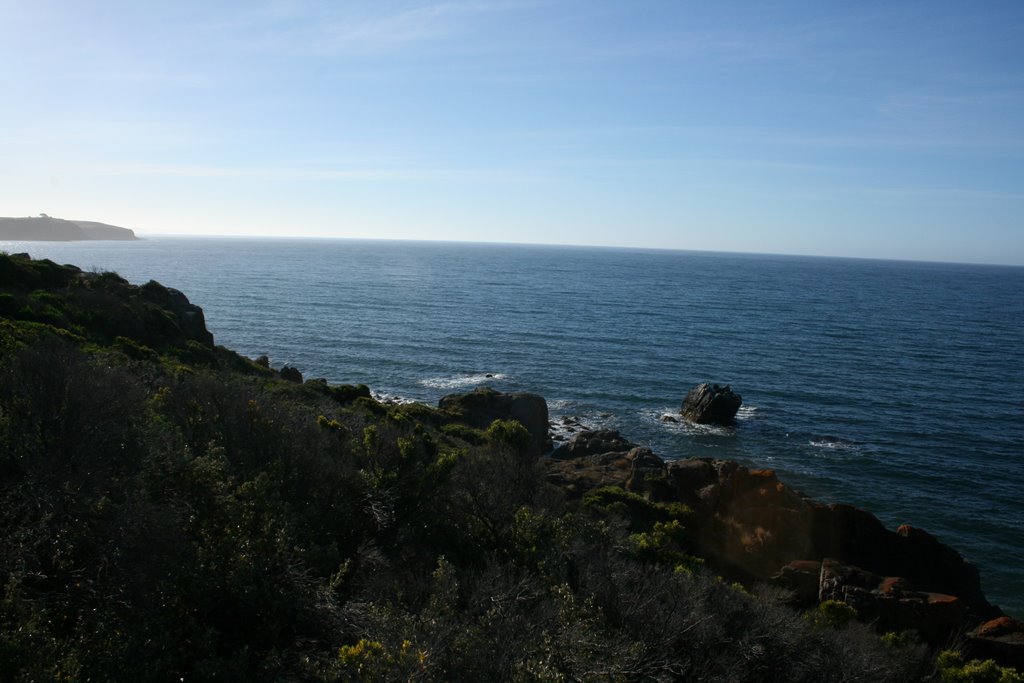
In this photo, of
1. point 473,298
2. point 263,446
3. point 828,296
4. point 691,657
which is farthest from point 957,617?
point 828,296

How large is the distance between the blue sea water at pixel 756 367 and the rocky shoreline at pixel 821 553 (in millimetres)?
4137

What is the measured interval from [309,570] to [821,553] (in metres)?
20.4

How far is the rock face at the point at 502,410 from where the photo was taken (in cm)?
3988

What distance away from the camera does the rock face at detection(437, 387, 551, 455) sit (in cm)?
3988

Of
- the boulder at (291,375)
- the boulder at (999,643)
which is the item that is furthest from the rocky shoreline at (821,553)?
the boulder at (291,375)

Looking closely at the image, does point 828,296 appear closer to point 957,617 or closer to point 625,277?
point 625,277

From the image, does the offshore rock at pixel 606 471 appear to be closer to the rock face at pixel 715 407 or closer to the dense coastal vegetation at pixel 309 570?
the dense coastal vegetation at pixel 309 570

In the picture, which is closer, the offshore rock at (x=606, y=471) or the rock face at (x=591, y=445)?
Result: the offshore rock at (x=606, y=471)

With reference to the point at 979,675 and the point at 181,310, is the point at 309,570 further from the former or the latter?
the point at 181,310

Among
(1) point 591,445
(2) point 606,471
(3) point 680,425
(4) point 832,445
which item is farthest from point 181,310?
(4) point 832,445

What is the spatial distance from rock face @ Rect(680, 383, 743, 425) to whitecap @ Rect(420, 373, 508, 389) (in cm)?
1549

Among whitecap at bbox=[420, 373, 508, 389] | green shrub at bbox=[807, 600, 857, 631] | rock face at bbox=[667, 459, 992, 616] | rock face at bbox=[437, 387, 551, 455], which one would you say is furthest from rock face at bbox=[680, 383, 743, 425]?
green shrub at bbox=[807, 600, 857, 631]

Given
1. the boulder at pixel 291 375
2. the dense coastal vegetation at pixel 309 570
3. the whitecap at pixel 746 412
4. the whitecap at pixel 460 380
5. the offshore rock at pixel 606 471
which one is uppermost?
the dense coastal vegetation at pixel 309 570

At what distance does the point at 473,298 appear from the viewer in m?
101
